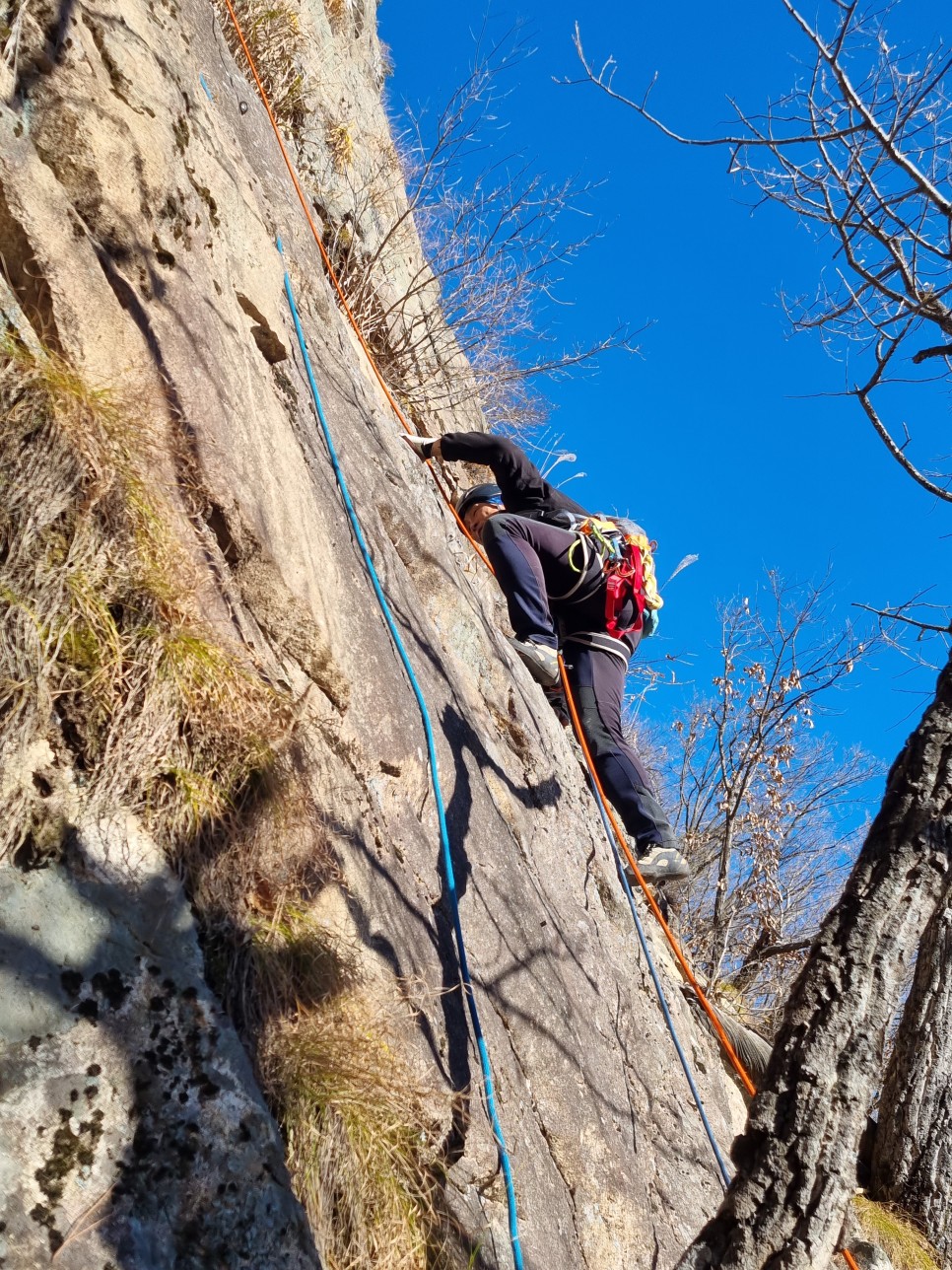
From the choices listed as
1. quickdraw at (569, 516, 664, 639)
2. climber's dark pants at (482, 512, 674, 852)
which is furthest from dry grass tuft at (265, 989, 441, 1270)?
quickdraw at (569, 516, 664, 639)

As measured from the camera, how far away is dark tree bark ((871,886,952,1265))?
159 inches

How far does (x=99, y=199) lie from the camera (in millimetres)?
3746

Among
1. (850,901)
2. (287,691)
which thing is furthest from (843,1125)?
(287,691)

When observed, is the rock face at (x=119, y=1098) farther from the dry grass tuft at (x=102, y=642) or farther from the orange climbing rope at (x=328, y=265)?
the orange climbing rope at (x=328, y=265)

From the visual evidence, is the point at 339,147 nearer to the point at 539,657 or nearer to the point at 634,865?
the point at 539,657

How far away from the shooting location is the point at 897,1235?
406 cm

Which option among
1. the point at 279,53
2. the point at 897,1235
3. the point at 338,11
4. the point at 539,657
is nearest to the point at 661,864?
the point at 539,657

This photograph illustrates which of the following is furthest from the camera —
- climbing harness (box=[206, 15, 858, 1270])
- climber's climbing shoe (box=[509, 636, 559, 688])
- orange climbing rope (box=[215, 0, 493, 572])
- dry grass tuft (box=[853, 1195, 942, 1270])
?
orange climbing rope (box=[215, 0, 493, 572])

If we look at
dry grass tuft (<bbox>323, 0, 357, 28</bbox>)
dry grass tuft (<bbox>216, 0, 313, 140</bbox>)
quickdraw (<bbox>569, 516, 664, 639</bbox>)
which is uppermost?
dry grass tuft (<bbox>323, 0, 357, 28</bbox>)

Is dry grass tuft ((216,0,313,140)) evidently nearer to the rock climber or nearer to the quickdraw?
the rock climber

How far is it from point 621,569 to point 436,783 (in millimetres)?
2596

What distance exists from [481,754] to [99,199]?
267 cm

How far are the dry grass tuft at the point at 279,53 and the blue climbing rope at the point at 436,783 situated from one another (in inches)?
135

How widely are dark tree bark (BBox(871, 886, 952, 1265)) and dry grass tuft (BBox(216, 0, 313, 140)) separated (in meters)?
7.59
